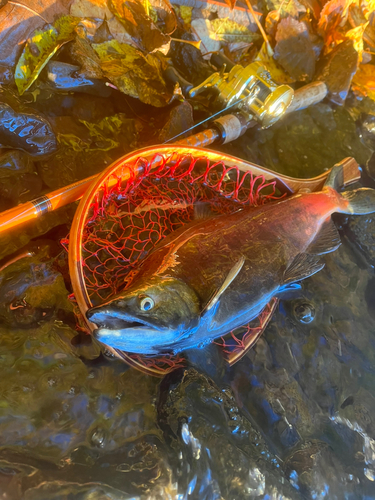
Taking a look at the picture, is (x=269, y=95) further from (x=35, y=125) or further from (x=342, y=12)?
(x=342, y=12)

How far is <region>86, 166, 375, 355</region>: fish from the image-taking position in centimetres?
143

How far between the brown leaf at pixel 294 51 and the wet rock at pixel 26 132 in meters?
2.40

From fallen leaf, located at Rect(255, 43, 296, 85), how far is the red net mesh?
5.38 feet

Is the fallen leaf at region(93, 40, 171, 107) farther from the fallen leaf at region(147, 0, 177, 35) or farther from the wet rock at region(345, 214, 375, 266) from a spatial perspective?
the wet rock at region(345, 214, 375, 266)

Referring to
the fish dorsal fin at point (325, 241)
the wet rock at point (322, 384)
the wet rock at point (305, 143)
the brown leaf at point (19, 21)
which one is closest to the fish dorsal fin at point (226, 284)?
the fish dorsal fin at point (325, 241)

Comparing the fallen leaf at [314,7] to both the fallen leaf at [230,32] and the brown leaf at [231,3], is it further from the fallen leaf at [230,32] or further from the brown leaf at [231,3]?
the brown leaf at [231,3]

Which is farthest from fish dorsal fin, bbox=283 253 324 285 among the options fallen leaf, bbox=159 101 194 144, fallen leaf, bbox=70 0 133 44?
fallen leaf, bbox=70 0 133 44

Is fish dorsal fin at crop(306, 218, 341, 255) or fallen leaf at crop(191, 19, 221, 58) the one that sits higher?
fallen leaf at crop(191, 19, 221, 58)

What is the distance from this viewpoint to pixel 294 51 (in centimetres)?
333

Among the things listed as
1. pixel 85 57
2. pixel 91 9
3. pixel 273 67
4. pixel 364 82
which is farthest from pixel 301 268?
pixel 364 82

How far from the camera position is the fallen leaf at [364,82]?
3709 millimetres

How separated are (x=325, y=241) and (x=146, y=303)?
1.52 meters

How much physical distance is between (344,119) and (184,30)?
192cm

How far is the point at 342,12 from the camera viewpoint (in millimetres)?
3512
